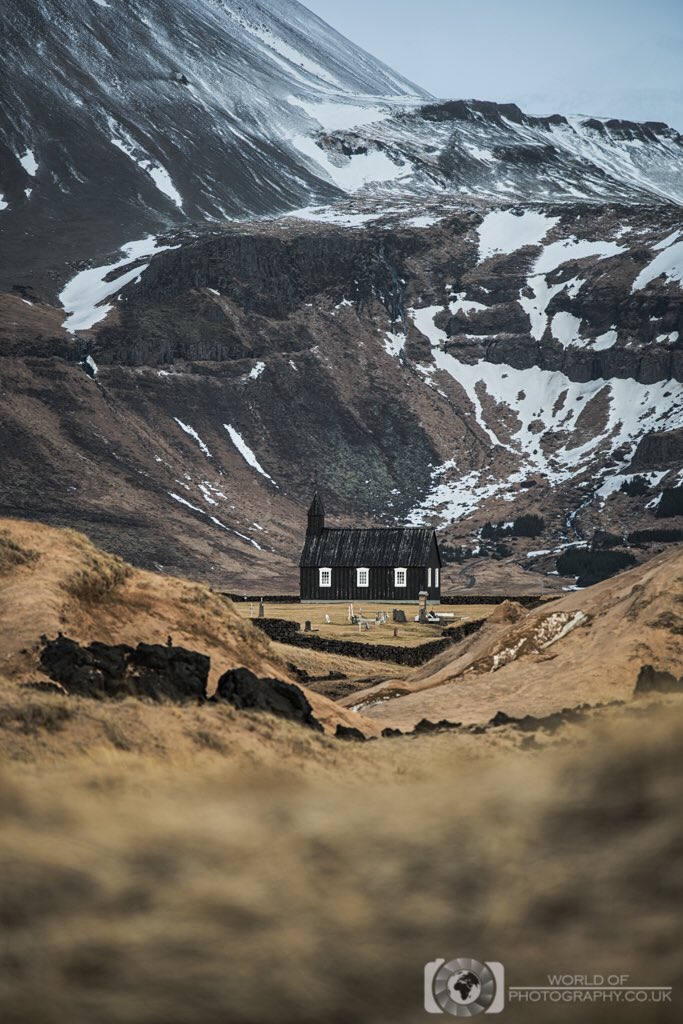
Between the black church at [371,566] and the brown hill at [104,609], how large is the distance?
8505 centimetres

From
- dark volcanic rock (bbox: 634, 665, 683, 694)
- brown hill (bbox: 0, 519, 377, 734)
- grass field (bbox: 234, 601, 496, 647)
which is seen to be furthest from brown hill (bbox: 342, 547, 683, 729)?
grass field (bbox: 234, 601, 496, 647)

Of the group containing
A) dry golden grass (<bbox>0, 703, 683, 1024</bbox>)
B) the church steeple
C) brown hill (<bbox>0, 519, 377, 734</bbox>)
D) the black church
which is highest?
the church steeple

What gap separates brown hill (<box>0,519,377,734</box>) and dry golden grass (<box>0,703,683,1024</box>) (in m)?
8.02

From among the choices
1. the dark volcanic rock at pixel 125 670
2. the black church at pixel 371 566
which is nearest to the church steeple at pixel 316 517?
the black church at pixel 371 566

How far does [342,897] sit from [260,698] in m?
6.85

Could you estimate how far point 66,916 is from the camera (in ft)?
29.5

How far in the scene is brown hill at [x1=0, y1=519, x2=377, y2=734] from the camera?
18672mm

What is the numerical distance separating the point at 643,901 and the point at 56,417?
7300 inches

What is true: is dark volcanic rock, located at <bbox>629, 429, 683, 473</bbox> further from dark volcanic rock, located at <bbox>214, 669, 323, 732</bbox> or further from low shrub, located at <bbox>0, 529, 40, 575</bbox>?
dark volcanic rock, located at <bbox>214, 669, 323, 732</bbox>

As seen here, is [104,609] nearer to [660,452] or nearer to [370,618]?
[370,618]

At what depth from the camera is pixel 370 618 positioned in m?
86.8

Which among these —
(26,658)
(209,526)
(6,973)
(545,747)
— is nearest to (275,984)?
(6,973)

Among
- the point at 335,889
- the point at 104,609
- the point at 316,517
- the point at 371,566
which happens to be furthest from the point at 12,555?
the point at 316,517

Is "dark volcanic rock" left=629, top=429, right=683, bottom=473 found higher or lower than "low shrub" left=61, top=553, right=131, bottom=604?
higher
